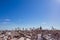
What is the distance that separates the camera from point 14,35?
836 cm

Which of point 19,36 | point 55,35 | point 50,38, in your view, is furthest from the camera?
point 19,36

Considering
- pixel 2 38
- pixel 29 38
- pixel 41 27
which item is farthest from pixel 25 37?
pixel 41 27

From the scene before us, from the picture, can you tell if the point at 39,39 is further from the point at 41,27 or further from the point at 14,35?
the point at 41,27

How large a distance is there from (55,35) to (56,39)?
513 millimetres

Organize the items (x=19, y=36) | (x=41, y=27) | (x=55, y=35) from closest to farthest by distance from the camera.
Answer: (x=55, y=35), (x=19, y=36), (x=41, y=27)

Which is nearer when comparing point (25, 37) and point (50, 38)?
point (50, 38)

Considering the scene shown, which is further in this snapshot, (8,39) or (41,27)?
(41,27)

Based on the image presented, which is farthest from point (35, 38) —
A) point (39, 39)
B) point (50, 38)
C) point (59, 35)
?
point (59, 35)

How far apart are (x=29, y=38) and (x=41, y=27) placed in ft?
11.1

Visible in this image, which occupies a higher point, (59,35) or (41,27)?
(41,27)

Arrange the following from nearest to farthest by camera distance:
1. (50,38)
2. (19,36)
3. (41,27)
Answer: (50,38)
(19,36)
(41,27)

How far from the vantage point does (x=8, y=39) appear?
7855 mm

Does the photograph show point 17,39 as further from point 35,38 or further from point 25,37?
point 35,38

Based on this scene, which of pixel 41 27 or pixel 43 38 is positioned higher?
pixel 41 27
